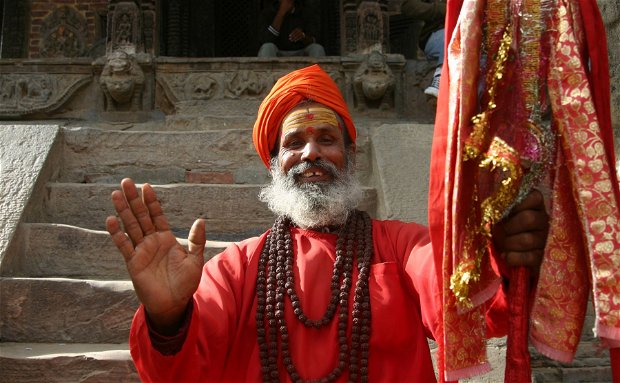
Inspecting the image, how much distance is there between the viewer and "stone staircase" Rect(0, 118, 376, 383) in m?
2.41

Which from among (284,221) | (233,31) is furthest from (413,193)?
(233,31)

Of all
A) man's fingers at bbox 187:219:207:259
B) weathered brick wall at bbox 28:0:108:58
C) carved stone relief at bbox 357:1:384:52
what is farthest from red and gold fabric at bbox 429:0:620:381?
weathered brick wall at bbox 28:0:108:58

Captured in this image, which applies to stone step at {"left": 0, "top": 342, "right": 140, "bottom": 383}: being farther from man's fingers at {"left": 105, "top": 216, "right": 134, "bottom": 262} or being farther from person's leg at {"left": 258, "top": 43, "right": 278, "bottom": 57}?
person's leg at {"left": 258, "top": 43, "right": 278, "bottom": 57}

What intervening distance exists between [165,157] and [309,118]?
2.16 meters

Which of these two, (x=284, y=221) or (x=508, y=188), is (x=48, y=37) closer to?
(x=284, y=221)

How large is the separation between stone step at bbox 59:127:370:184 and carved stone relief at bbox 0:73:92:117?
1.85 metres

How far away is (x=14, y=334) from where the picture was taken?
8.54ft

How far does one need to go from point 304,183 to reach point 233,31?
24.2 ft

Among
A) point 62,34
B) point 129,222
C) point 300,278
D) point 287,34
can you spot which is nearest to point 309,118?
point 300,278

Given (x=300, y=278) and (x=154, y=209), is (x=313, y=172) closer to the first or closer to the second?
(x=300, y=278)

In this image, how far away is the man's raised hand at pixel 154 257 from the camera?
1493 mm

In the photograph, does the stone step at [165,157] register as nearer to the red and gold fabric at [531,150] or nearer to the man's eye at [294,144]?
the man's eye at [294,144]

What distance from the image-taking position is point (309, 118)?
210cm

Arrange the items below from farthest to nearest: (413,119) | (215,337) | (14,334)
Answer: (413,119) < (14,334) < (215,337)
